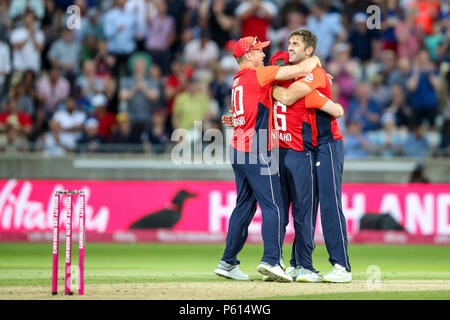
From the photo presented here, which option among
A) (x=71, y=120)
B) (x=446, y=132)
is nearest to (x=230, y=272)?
(x=71, y=120)

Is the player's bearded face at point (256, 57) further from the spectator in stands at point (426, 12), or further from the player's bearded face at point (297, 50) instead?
the spectator in stands at point (426, 12)

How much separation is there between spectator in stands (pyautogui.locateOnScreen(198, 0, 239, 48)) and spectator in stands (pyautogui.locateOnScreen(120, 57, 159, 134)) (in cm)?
194

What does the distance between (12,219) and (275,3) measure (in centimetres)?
795

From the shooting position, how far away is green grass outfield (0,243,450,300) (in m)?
9.04

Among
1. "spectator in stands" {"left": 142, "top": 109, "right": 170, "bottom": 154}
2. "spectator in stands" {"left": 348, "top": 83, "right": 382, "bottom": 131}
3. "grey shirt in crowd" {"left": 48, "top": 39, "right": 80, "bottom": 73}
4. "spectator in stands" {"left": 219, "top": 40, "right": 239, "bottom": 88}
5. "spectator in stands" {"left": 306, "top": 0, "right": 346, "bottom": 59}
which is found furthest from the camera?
"spectator in stands" {"left": 306, "top": 0, "right": 346, "bottom": 59}

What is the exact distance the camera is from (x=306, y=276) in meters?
8.75

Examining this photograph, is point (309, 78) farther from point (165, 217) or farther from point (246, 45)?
point (165, 217)

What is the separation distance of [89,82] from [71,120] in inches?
42.3

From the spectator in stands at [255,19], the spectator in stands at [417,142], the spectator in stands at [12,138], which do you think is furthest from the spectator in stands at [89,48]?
the spectator in stands at [417,142]

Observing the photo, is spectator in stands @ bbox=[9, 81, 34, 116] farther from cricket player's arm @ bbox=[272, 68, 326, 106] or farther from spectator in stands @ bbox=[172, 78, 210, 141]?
cricket player's arm @ bbox=[272, 68, 326, 106]

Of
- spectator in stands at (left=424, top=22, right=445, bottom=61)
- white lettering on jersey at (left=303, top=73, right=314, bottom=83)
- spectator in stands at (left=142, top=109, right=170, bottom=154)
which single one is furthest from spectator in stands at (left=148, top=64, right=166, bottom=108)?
white lettering on jersey at (left=303, top=73, right=314, bottom=83)

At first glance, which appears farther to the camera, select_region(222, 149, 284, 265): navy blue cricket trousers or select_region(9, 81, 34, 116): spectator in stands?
select_region(9, 81, 34, 116): spectator in stands

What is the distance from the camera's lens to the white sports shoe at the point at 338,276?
8703 mm

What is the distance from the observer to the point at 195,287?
8.23 m
